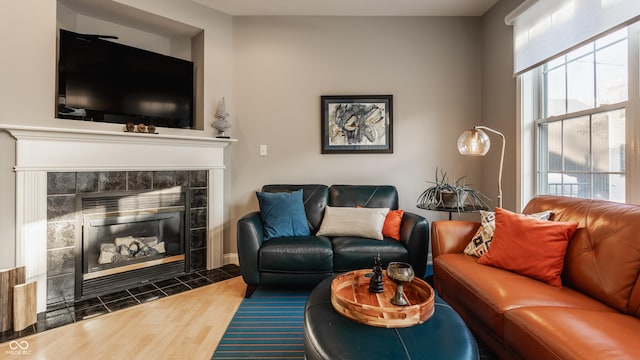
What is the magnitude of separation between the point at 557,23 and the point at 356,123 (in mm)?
1803

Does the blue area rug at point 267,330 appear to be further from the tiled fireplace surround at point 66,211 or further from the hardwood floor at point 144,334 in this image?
the tiled fireplace surround at point 66,211

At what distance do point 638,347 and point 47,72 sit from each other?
360cm

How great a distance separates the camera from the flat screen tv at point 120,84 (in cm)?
239

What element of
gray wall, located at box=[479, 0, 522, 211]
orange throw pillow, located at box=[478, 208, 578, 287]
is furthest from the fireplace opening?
gray wall, located at box=[479, 0, 522, 211]

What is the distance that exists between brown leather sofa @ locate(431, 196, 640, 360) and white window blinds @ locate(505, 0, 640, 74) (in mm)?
1096

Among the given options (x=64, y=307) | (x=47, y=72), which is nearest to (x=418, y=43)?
(x=47, y=72)

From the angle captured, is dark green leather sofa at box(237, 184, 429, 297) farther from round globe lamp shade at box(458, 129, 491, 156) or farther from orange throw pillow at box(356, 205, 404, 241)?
round globe lamp shade at box(458, 129, 491, 156)

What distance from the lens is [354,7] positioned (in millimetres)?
3086

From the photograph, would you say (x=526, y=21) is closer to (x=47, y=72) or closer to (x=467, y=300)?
(x=467, y=300)

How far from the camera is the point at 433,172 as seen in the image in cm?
330

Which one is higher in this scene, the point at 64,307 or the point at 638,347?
the point at 638,347

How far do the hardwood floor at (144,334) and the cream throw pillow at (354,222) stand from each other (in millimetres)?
973

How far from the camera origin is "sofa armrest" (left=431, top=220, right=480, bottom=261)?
2.19m

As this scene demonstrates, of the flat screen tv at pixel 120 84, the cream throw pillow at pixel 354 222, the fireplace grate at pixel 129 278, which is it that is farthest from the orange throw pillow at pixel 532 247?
the flat screen tv at pixel 120 84
